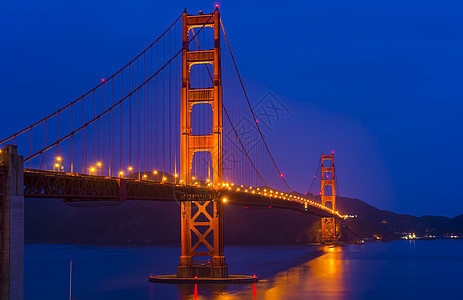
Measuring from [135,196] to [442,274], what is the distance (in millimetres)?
58520

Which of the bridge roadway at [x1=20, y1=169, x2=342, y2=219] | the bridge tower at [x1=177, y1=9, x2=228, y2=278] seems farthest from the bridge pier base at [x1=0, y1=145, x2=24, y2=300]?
the bridge tower at [x1=177, y1=9, x2=228, y2=278]

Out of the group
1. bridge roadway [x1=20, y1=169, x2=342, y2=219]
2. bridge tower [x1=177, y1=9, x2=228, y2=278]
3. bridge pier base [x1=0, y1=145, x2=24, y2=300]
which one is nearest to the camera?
bridge pier base [x1=0, y1=145, x2=24, y2=300]

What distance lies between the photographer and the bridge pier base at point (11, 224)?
28.0 m

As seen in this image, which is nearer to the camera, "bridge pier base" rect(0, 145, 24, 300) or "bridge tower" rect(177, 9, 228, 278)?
"bridge pier base" rect(0, 145, 24, 300)

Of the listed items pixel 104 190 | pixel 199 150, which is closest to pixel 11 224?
pixel 104 190

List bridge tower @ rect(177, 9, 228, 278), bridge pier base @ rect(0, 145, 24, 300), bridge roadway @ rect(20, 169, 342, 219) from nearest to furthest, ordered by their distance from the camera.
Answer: bridge pier base @ rect(0, 145, 24, 300) → bridge roadway @ rect(20, 169, 342, 219) → bridge tower @ rect(177, 9, 228, 278)

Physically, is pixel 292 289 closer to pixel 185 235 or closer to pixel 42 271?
pixel 185 235

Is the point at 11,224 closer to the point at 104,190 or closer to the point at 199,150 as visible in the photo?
the point at 104,190

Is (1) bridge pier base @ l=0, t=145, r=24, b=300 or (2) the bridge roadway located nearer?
(1) bridge pier base @ l=0, t=145, r=24, b=300

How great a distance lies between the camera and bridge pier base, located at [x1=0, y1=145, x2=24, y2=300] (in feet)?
92.0

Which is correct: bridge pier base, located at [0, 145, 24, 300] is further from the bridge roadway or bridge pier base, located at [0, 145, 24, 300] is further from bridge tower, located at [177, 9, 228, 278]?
bridge tower, located at [177, 9, 228, 278]

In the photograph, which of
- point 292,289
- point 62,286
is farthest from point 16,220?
point 62,286

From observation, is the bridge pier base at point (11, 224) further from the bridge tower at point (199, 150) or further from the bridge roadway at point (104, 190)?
the bridge tower at point (199, 150)

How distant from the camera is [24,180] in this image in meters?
31.4
